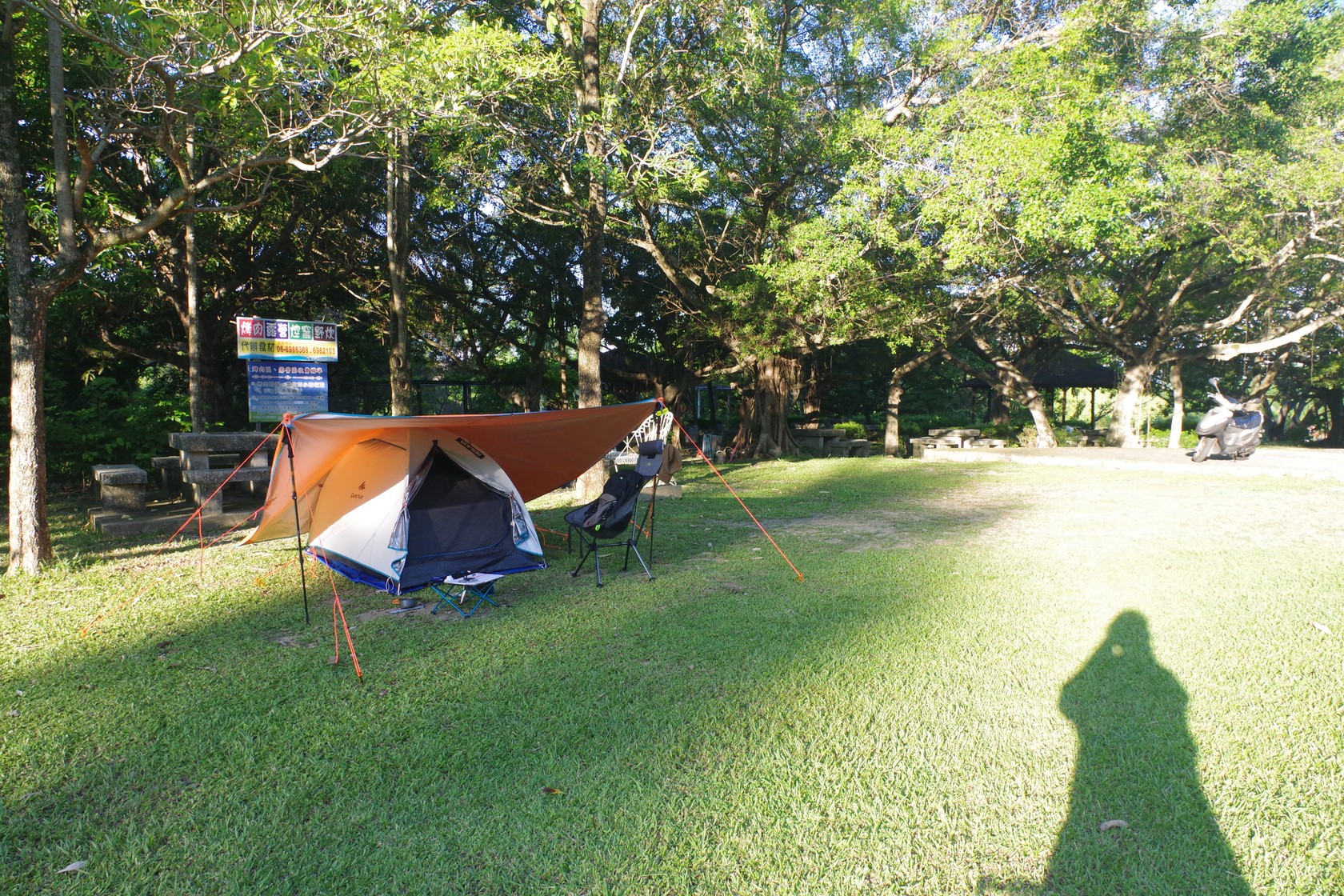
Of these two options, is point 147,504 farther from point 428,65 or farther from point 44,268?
point 428,65

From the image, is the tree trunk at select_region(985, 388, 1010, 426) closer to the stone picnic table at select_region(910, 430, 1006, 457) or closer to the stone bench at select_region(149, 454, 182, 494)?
the stone picnic table at select_region(910, 430, 1006, 457)

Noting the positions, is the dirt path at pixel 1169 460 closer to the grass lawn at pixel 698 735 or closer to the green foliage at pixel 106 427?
the grass lawn at pixel 698 735

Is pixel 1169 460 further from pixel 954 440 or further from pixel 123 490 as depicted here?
pixel 123 490

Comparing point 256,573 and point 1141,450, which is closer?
point 256,573

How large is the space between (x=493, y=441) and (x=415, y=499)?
0.79m

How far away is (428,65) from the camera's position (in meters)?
6.36

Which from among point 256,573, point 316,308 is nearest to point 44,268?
point 256,573

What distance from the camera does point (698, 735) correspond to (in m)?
3.09

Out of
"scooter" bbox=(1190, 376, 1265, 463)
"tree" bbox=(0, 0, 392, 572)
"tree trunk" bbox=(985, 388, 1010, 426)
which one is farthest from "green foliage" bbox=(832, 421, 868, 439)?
"tree" bbox=(0, 0, 392, 572)

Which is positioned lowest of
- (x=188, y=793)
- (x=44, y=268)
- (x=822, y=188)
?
(x=188, y=793)

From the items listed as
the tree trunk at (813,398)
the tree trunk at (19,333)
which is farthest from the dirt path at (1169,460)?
the tree trunk at (19,333)

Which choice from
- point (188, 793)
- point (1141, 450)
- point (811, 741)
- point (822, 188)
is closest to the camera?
point (188, 793)

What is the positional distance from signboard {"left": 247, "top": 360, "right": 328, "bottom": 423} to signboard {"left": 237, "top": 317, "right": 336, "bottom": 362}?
4.9 inches

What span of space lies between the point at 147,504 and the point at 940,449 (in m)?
14.9
